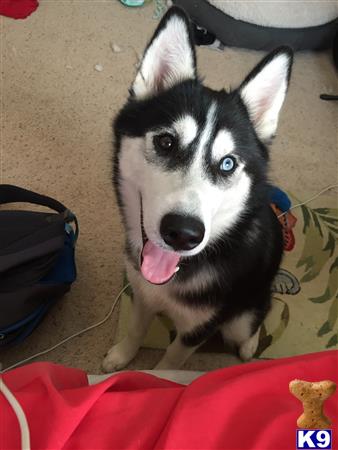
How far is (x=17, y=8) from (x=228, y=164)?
1.99 meters

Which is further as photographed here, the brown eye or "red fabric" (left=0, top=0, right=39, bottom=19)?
"red fabric" (left=0, top=0, right=39, bottom=19)

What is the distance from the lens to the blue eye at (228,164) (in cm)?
103

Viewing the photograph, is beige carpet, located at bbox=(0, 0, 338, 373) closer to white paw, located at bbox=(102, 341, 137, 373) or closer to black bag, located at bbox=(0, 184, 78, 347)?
white paw, located at bbox=(102, 341, 137, 373)

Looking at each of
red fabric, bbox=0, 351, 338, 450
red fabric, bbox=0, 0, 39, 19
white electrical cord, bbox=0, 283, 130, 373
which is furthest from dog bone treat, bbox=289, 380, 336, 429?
red fabric, bbox=0, 0, 39, 19

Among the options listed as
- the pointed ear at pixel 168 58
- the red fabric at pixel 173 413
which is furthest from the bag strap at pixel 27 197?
the red fabric at pixel 173 413

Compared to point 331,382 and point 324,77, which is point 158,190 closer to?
point 331,382

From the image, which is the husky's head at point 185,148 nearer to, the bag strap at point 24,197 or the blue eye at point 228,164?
the blue eye at point 228,164

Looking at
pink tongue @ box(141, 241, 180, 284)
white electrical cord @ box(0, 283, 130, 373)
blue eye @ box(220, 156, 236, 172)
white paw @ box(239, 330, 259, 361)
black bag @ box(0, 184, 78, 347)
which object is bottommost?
white paw @ box(239, 330, 259, 361)

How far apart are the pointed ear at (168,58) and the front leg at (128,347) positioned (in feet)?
2.31

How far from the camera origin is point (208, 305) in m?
1.20

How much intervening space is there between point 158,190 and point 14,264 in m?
0.57

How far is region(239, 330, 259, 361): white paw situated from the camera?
150 centimetres

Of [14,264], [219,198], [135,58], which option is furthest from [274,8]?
[14,264]

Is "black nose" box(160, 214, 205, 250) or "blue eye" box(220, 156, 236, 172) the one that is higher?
"blue eye" box(220, 156, 236, 172)
